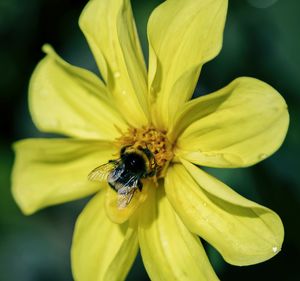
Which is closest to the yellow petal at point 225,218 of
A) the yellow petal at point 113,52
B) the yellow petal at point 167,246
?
the yellow petal at point 167,246

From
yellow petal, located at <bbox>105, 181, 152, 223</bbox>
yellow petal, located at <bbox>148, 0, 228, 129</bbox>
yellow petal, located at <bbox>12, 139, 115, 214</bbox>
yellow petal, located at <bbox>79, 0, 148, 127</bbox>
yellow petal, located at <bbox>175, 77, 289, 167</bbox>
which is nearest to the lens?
yellow petal, located at <bbox>175, 77, 289, 167</bbox>

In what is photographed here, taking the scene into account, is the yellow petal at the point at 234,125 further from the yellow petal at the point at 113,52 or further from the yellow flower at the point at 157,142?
the yellow petal at the point at 113,52

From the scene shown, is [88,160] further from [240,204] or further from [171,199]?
[240,204]

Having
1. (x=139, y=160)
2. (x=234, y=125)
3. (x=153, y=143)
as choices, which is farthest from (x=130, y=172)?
(x=234, y=125)

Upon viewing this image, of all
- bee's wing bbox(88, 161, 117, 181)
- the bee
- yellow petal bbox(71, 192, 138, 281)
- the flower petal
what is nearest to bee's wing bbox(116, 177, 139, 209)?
the bee

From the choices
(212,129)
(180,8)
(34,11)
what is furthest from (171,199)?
(34,11)

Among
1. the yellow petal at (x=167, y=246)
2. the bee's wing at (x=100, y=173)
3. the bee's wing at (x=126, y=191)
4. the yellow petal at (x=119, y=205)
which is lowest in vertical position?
the yellow petal at (x=167, y=246)

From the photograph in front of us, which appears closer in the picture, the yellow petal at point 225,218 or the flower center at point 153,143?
the yellow petal at point 225,218

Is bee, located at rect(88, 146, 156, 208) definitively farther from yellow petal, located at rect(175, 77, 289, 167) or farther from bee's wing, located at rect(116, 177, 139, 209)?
yellow petal, located at rect(175, 77, 289, 167)
